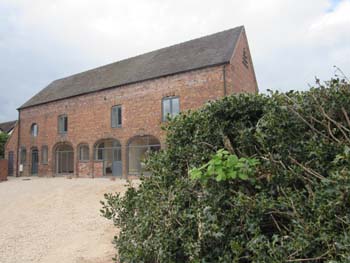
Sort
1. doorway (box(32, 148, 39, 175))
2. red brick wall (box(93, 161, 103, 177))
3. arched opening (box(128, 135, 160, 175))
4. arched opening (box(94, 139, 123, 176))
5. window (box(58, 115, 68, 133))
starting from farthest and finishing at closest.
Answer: doorway (box(32, 148, 39, 175)) < window (box(58, 115, 68, 133)) < red brick wall (box(93, 161, 103, 177)) < arched opening (box(94, 139, 123, 176)) < arched opening (box(128, 135, 160, 175))

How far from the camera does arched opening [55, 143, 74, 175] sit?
21.9 metres

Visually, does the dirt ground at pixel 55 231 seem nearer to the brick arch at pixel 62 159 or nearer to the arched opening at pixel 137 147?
the arched opening at pixel 137 147

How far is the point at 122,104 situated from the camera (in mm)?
18062

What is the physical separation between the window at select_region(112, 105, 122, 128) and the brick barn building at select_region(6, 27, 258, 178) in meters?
0.07

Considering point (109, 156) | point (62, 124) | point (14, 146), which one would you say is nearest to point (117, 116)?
point (109, 156)

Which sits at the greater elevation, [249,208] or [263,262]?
[249,208]

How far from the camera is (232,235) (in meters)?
2.25

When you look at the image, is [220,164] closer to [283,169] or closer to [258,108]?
[283,169]

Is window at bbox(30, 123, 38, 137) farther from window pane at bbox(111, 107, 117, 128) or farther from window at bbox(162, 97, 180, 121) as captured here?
window at bbox(162, 97, 180, 121)

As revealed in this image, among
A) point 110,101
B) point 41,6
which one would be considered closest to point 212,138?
point 41,6

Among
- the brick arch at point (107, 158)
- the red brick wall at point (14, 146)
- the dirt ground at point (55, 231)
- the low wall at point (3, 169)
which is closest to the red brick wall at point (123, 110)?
the brick arch at point (107, 158)

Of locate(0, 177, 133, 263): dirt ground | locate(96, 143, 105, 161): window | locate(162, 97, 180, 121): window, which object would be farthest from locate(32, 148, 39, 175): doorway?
locate(162, 97, 180, 121): window

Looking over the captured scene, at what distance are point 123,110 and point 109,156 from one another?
3.98 metres

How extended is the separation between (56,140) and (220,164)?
72.2 ft
